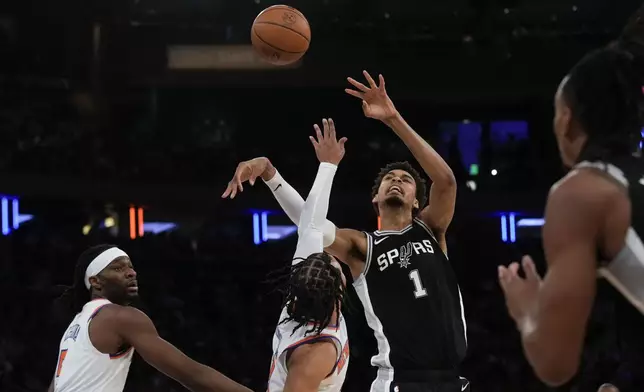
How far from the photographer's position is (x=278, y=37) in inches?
215

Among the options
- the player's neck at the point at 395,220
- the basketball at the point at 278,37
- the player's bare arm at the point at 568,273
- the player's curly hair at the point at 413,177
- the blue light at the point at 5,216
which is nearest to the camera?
the player's bare arm at the point at 568,273

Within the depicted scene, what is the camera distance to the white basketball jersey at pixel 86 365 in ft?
12.6

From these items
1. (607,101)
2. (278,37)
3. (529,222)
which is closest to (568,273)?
(607,101)

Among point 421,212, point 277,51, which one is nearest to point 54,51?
point 277,51

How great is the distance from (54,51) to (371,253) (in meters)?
11.9

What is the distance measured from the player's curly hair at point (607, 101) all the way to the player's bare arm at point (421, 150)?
214cm

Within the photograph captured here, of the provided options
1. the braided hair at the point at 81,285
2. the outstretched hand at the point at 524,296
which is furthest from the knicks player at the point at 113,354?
the outstretched hand at the point at 524,296

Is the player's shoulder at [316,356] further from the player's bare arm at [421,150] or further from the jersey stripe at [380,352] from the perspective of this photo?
the player's bare arm at [421,150]

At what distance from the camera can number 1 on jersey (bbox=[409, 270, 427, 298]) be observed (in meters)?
4.26

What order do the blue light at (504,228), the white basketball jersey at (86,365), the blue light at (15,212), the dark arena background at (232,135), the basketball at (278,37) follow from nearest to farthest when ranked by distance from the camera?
the white basketball jersey at (86,365) → the basketball at (278,37) → the dark arena background at (232,135) → the blue light at (15,212) → the blue light at (504,228)

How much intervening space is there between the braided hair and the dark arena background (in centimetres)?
754

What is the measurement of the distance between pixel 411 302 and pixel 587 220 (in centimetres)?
236

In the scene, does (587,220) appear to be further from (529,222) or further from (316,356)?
(529,222)

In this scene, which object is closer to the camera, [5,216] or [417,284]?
[417,284]
